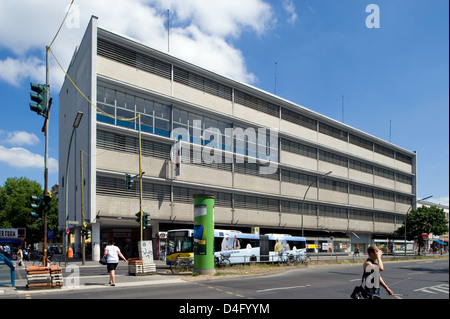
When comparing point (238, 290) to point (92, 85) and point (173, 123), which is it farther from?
point (173, 123)

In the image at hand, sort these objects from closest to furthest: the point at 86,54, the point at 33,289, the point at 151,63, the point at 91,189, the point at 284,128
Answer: the point at 33,289 < the point at 91,189 < the point at 86,54 < the point at 151,63 < the point at 284,128

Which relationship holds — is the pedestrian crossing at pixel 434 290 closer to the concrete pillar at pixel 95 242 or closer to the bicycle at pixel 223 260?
the bicycle at pixel 223 260

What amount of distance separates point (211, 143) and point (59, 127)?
23462 millimetres

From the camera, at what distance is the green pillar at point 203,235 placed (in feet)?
69.2

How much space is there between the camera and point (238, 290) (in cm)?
1477

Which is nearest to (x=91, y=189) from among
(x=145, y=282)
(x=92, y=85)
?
(x=92, y=85)

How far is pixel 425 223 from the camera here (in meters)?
65.9

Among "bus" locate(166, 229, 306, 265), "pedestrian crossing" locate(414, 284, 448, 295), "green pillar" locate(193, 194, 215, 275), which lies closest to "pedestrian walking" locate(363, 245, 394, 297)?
"pedestrian crossing" locate(414, 284, 448, 295)

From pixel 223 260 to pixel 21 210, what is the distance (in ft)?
170

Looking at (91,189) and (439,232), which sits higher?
(91,189)

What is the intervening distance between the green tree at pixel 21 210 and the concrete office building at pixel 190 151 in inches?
731

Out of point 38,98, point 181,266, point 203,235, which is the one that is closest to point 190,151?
point 181,266

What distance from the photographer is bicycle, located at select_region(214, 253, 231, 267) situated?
2788 cm

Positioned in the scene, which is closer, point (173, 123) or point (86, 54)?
point (86, 54)
